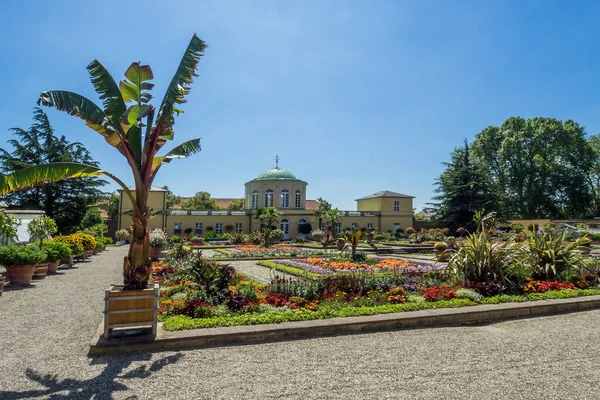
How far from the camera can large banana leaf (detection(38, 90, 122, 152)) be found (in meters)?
5.58

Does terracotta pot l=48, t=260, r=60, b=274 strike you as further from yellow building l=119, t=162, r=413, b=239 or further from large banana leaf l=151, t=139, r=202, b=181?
yellow building l=119, t=162, r=413, b=239

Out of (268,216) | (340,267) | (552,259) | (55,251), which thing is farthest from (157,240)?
(268,216)

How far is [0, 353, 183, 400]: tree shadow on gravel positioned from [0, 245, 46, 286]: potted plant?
7.61 m

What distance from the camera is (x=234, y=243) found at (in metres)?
32.2

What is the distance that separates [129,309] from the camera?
221 inches

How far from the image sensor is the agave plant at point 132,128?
5586 millimetres

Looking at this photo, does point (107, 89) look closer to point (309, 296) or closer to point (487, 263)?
point (309, 296)

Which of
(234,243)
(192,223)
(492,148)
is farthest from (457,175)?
(192,223)

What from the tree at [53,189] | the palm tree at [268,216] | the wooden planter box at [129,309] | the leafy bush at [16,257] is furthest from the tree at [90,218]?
the wooden planter box at [129,309]

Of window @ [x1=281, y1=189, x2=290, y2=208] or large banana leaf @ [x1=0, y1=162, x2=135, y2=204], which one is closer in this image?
large banana leaf @ [x1=0, y1=162, x2=135, y2=204]

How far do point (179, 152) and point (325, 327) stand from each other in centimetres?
391

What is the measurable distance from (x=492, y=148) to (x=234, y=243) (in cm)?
3595

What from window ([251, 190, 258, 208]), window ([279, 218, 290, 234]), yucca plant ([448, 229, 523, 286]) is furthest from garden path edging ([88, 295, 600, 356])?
window ([251, 190, 258, 208])

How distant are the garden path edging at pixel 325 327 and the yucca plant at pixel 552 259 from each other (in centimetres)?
225
